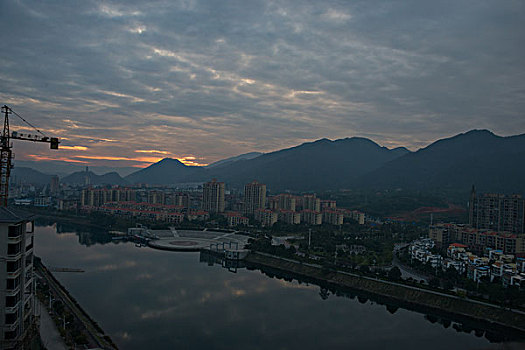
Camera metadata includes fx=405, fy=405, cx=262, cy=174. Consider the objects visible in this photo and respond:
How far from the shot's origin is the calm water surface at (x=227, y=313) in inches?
201

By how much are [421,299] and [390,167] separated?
119ft

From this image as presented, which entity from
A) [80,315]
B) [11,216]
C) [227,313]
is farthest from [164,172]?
[11,216]

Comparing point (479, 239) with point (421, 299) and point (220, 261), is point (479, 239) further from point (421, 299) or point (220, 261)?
point (220, 261)

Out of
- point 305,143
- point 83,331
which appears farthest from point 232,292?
point 305,143

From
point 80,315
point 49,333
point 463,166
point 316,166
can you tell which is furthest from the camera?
point 316,166

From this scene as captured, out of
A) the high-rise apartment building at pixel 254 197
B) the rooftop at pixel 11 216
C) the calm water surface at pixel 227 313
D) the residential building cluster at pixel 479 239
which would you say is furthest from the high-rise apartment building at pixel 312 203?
the rooftop at pixel 11 216

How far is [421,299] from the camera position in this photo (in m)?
6.75

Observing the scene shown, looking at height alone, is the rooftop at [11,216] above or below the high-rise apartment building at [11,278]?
above

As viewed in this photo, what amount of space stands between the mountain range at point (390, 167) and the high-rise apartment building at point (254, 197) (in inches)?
659

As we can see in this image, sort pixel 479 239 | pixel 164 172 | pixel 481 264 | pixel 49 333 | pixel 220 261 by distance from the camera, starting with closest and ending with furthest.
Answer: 1. pixel 49 333
2. pixel 481 264
3. pixel 220 261
4. pixel 479 239
5. pixel 164 172

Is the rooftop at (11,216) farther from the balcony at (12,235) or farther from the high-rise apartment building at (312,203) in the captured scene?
the high-rise apartment building at (312,203)

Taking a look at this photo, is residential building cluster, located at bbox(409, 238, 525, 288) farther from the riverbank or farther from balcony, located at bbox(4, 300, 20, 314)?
balcony, located at bbox(4, 300, 20, 314)

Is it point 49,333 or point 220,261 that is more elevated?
point 49,333

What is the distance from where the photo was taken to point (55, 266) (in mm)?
8453
